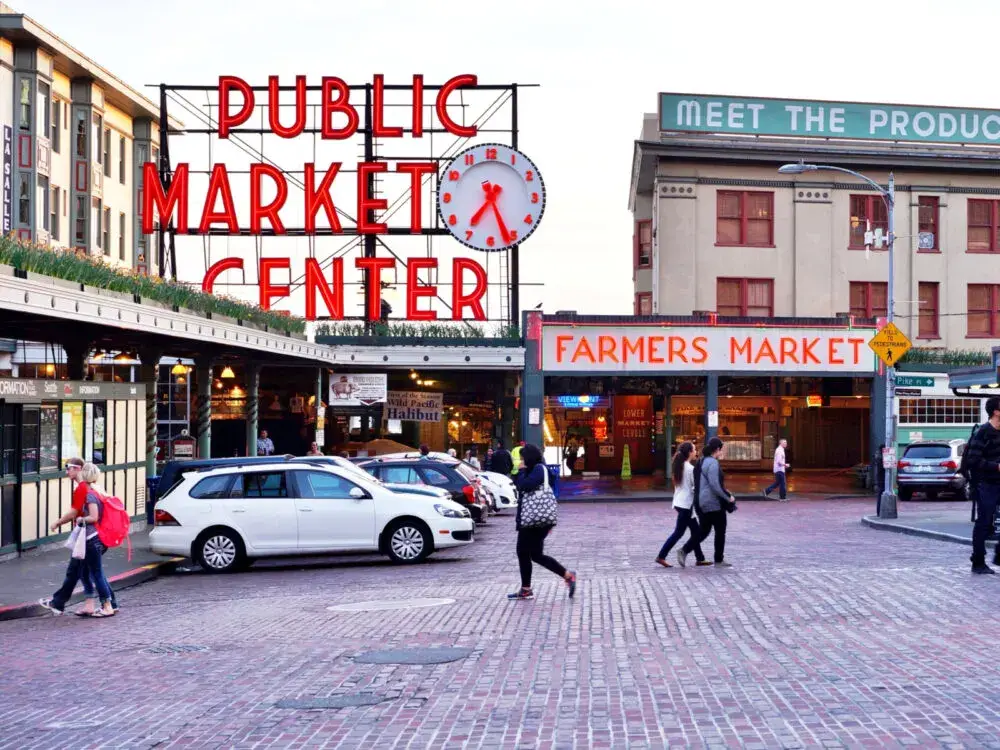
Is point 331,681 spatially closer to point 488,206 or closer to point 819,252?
point 488,206

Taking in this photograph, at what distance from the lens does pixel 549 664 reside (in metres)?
10.5

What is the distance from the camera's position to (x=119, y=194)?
56.7 meters

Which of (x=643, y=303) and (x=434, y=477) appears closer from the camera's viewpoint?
(x=434, y=477)

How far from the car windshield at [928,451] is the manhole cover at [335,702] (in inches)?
1156

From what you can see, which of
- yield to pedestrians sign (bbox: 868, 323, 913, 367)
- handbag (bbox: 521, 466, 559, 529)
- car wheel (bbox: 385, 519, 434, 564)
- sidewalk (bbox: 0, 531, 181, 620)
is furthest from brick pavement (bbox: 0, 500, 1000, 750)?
yield to pedestrians sign (bbox: 868, 323, 913, 367)

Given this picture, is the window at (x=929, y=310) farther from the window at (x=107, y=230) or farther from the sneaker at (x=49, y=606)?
the sneaker at (x=49, y=606)

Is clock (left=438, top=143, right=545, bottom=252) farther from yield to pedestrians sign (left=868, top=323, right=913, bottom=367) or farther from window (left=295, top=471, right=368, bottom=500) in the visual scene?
window (left=295, top=471, right=368, bottom=500)

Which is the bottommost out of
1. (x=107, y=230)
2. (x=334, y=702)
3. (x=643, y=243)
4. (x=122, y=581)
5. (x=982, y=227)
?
(x=122, y=581)

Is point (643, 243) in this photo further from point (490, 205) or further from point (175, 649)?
point (175, 649)

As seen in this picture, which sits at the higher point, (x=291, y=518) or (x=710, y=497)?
(x=710, y=497)

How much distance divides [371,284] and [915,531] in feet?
82.0

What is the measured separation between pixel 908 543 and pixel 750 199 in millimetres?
28989

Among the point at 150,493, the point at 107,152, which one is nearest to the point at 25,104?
the point at 107,152

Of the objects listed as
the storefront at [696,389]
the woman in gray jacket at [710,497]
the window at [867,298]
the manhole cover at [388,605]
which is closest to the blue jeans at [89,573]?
the manhole cover at [388,605]
